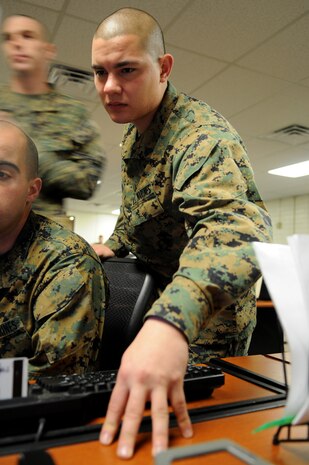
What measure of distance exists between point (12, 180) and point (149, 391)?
67 cm

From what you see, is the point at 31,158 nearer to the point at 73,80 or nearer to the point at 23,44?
the point at 23,44

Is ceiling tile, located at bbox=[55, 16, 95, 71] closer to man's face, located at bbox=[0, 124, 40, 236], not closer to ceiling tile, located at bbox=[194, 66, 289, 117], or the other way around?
ceiling tile, located at bbox=[194, 66, 289, 117]

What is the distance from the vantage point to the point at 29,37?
53.4 inches

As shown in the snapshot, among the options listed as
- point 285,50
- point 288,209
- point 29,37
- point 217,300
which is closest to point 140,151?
point 29,37

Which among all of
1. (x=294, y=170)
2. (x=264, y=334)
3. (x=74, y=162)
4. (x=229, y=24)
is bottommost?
(x=264, y=334)

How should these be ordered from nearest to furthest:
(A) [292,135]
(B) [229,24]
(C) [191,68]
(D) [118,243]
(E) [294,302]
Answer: (E) [294,302]
(D) [118,243]
(B) [229,24]
(C) [191,68]
(A) [292,135]

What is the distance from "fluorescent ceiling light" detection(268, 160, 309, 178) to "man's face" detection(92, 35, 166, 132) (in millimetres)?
4583

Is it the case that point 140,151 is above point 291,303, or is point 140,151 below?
above

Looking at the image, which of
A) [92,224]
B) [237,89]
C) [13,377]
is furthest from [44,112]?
[92,224]

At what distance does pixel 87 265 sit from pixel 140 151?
1.35 feet

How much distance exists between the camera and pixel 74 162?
52.2 inches

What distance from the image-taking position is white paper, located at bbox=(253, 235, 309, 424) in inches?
15.4

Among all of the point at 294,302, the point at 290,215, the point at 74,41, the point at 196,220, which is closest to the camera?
the point at 294,302

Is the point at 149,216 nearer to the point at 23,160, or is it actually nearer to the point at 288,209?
the point at 23,160
